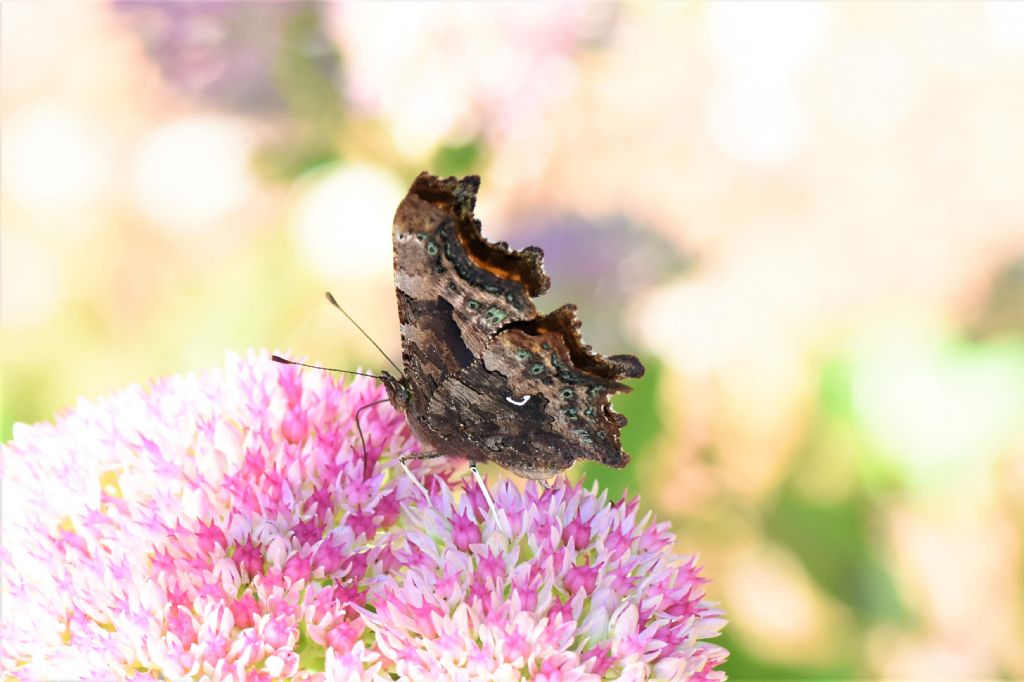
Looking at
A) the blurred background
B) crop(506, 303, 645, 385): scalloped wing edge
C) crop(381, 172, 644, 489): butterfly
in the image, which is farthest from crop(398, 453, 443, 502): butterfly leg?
the blurred background

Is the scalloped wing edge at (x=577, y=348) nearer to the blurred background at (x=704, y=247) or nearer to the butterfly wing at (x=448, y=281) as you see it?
the butterfly wing at (x=448, y=281)

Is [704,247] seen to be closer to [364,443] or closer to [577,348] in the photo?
[577,348]

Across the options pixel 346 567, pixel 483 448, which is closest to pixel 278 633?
pixel 346 567

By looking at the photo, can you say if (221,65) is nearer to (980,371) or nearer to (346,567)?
(346,567)

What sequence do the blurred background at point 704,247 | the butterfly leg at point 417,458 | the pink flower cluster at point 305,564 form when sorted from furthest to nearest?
the blurred background at point 704,247 → the butterfly leg at point 417,458 → the pink flower cluster at point 305,564

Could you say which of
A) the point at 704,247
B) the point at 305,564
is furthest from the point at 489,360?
the point at 704,247

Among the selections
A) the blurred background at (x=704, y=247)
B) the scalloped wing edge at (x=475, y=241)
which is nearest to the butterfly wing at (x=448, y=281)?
the scalloped wing edge at (x=475, y=241)
